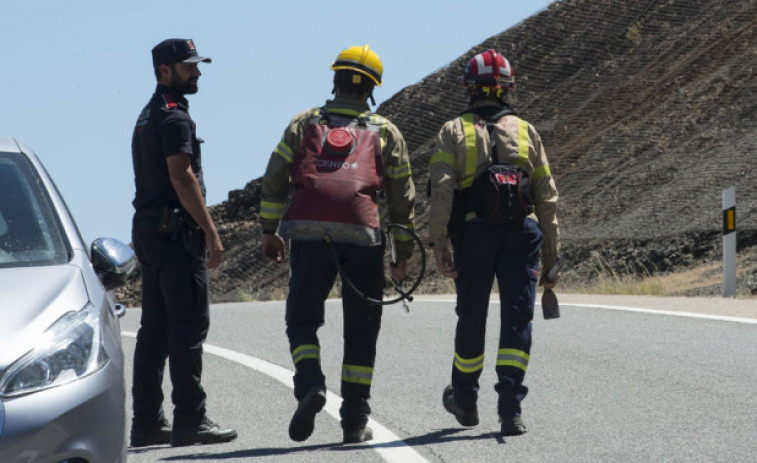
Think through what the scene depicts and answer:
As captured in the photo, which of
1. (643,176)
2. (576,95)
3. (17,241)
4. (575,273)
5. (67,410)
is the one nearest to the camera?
(67,410)

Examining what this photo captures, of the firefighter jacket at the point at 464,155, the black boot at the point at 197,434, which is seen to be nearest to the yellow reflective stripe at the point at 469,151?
the firefighter jacket at the point at 464,155

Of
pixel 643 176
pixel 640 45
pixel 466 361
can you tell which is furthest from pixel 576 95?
pixel 466 361

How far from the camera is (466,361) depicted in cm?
705

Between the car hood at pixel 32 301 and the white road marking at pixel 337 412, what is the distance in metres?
2.19

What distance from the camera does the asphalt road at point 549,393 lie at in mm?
6426

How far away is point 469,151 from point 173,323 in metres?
1.82

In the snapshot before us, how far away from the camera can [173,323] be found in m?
6.64

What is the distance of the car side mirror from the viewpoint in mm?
4906

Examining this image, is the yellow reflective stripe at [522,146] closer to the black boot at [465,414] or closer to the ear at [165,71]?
the black boot at [465,414]

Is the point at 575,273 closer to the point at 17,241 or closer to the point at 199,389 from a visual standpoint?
the point at 199,389

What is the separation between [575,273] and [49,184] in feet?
81.9

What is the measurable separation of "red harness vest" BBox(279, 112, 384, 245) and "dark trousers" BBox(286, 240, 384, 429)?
0.34 feet

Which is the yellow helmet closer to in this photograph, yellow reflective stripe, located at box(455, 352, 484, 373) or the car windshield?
yellow reflective stripe, located at box(455, 352, 484, 373)

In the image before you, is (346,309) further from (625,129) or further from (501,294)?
(625,129)
